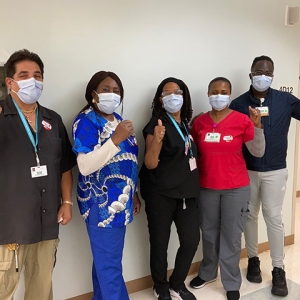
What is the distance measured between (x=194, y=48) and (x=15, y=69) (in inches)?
60.0

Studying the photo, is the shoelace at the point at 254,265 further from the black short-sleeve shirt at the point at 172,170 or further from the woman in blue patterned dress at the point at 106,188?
the woman in blue patterned dress at the point at 106,188

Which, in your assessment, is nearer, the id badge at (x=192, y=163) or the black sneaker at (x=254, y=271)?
the id badge at (x=192, y=163)

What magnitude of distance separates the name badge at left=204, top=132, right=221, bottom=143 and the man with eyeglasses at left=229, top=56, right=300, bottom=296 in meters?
0.43

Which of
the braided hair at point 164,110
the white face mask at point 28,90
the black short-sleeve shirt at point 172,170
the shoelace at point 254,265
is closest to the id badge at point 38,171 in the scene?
the white face mask at point 28,90

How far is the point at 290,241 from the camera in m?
3.45

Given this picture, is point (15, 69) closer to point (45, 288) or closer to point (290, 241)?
point (45, 288)

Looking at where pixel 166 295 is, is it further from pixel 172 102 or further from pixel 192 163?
pixel 172 102

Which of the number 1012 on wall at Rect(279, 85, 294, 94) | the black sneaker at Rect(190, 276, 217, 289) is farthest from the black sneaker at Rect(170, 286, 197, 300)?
the number 1012 on wall at Rect(279, 85, 294, 94)

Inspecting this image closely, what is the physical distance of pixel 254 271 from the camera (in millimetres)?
2721

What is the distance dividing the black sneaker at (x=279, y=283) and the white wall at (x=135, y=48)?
66 centimetres

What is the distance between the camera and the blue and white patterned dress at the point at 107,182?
1.87m

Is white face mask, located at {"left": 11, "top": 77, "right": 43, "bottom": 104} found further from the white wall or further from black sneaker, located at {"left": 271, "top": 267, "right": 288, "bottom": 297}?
black sneaker, located at {"left": 271, "top": 267, "right": 288, "bottom": 297}

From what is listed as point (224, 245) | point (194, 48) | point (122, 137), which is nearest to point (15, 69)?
point (122, 137)

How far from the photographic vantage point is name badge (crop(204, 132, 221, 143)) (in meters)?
2.24
